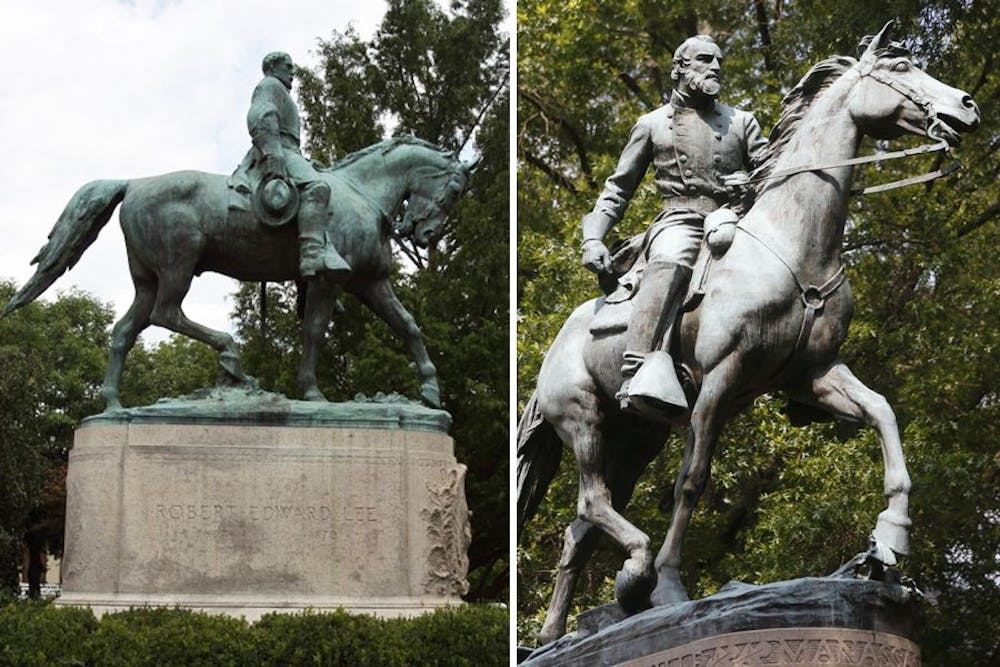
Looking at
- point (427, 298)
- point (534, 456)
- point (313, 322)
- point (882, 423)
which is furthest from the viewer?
point (427, 298)

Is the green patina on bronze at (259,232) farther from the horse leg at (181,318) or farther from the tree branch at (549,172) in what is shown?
the tree branch at (549,172)

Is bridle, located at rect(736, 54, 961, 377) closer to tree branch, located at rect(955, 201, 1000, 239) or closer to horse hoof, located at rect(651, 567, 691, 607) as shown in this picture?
horse hoof, located at rect(651, 567, 691, 607)

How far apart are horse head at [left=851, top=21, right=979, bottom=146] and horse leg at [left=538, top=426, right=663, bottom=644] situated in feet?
7.32

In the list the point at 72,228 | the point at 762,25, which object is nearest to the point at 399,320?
the point at 72,228

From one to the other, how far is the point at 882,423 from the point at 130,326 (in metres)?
8.01

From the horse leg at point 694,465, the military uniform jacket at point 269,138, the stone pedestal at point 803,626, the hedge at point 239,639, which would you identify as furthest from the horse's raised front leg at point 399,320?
the stone pedestal at point 803,626

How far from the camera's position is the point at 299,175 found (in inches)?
539

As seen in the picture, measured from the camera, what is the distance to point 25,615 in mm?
12180

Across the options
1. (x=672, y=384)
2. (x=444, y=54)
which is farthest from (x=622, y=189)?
(x=444, y=54)

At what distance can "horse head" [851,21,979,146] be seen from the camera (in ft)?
25.7

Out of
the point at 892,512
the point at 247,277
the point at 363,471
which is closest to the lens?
the point at 892,512

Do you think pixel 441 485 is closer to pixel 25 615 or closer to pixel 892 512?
pixel 25 615

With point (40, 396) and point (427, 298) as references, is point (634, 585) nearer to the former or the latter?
point (427, 298)

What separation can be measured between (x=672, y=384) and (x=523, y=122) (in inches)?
610
